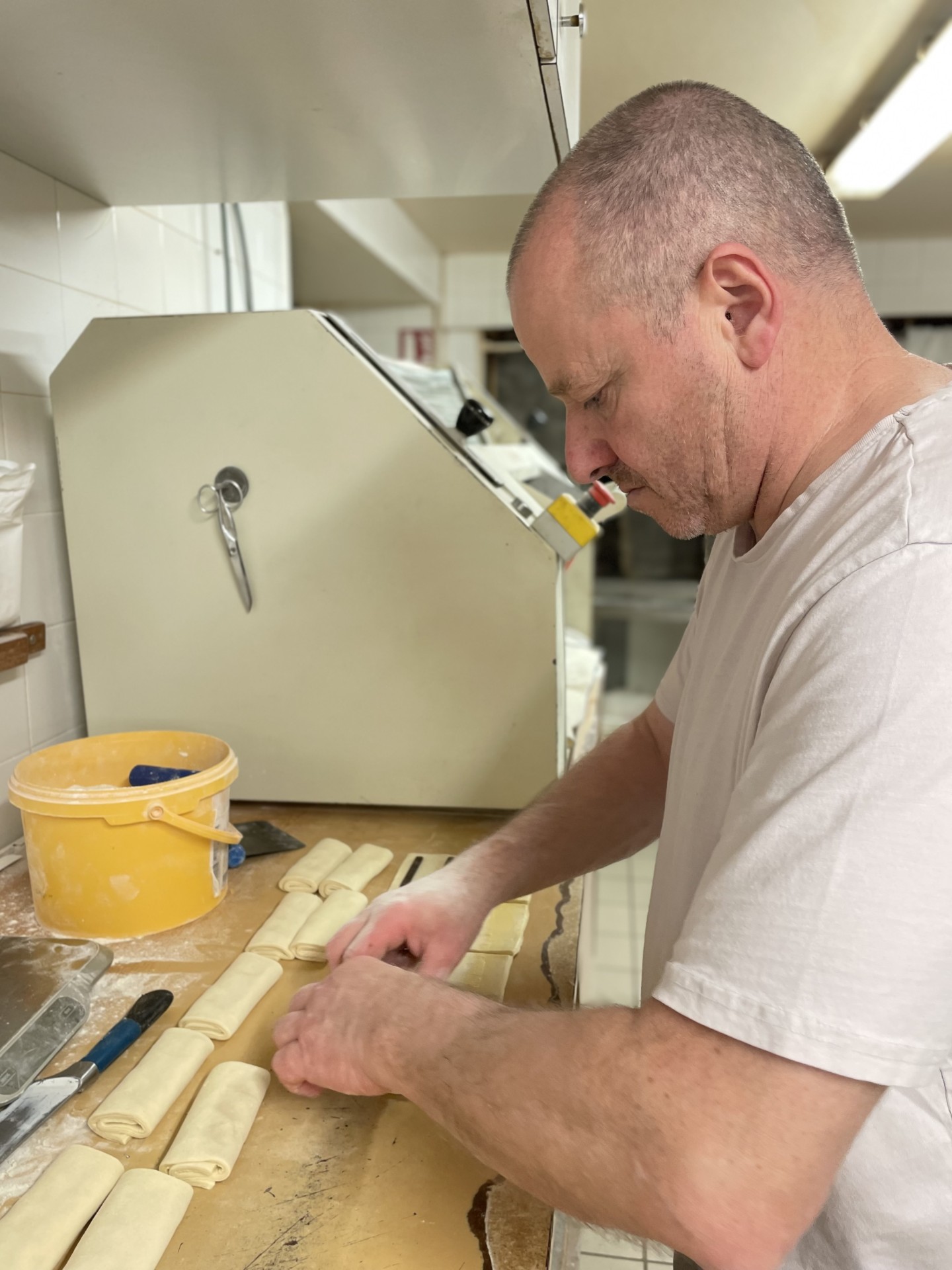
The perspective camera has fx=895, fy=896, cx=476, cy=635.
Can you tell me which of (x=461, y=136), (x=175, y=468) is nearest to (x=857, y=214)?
(x=461, y=136)

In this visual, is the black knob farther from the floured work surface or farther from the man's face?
the floured work surface

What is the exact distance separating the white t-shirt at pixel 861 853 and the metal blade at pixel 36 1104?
0.55 m

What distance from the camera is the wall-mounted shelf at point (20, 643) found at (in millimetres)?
1225

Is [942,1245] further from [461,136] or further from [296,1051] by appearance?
[461,136]

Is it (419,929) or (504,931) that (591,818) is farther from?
(419,929)

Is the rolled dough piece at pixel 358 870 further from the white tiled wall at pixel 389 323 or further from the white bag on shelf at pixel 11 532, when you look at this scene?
the white tiled wall at pixel 389 323

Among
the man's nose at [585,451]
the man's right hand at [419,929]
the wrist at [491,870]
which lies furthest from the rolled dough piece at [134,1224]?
the man's nose at [585,451]

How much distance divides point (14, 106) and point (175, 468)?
0.49 metres

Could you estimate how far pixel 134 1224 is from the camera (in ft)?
2.14

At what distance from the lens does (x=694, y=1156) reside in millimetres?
524

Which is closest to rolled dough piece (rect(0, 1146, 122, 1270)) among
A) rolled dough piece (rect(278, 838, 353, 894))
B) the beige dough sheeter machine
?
rolled dough piece (rect(278, 838, 353, 894))

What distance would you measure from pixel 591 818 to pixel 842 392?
57cm

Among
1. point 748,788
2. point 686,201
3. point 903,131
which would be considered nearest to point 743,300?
point 686,201

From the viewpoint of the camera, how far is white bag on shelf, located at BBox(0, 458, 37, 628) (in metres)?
1.18
